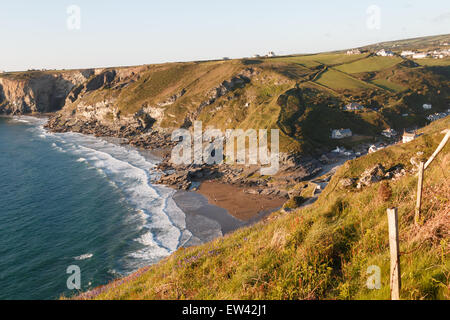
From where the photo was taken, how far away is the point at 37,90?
589ft

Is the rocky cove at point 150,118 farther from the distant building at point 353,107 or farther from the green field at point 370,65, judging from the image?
the green field at point 370,65

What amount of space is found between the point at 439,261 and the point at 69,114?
580 ft

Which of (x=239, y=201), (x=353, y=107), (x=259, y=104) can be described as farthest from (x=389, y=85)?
(x=239, y=201)

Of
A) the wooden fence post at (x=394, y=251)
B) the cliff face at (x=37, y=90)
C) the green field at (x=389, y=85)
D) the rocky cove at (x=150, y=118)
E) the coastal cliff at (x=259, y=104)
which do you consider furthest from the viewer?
the cliff face at (x=37, y=90)

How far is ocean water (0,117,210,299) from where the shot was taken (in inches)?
1238

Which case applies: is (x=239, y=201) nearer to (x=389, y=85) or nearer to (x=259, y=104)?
(x=259, y=104)

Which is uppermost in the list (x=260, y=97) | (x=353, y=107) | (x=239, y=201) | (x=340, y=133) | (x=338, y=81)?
(x=338, y=81)

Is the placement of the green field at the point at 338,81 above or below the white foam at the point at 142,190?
above

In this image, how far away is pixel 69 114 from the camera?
153 meters

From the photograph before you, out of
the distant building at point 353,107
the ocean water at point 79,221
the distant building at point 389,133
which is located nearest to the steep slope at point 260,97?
the distant building at point 389,133

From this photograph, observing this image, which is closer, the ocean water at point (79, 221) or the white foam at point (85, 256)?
the ocean water at point (79, 221)

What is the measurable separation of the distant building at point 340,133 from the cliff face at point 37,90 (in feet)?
564

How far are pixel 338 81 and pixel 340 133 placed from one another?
48.5m

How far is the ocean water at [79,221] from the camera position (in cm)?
3144
